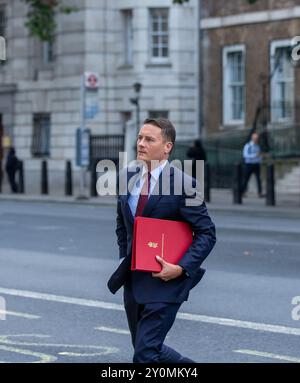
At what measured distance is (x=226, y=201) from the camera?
31.6 meters

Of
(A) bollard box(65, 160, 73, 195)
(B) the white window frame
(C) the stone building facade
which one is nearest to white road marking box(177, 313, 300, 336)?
(A) bollard box(65, 160, 73, 195)

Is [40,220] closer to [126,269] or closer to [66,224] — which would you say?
[66,224]

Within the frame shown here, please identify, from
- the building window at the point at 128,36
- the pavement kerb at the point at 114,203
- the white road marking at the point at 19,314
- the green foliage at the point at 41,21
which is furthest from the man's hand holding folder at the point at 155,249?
the building window at the point at 128,36

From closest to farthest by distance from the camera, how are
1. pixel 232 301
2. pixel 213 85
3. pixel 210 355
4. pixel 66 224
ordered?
1. pixel 210 355
2. pixel 232 301
3. pixel 66 224
4. pixel 213 85

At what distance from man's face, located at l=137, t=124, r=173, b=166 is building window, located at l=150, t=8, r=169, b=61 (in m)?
35.2

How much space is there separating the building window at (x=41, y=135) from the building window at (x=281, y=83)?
10283 mm

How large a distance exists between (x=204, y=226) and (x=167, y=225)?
0.81 feet

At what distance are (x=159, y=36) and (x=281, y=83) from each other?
606cm

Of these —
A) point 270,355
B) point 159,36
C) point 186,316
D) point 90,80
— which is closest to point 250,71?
point 159,36

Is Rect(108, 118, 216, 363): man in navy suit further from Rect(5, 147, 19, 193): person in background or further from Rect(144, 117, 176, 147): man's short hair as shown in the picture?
Rect(5, 147, 19, 193): person in background

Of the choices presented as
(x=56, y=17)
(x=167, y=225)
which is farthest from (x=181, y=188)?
(x=56, y=17)

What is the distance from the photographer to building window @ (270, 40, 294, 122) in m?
38.3

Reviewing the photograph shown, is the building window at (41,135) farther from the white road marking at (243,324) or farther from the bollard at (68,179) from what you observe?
the white road marking at (243,324)

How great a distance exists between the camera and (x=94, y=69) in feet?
141
